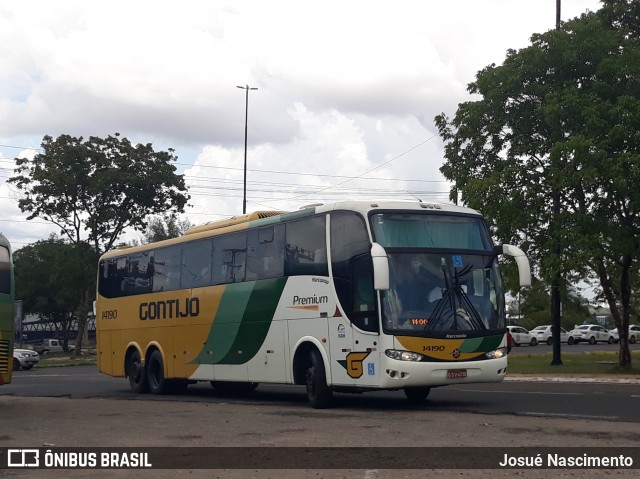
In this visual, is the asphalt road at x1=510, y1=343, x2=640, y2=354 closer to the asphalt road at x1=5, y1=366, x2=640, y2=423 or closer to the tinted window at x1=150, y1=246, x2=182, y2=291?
the asphalt road at x1=5, y1=366, x2=640, y2=423

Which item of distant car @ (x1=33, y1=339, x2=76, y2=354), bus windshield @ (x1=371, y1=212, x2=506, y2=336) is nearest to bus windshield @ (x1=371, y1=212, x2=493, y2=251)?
bus windshield @ (x1=371, y1=212, x2=506, y2=336)

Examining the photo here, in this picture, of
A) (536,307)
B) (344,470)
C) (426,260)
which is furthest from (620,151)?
(536,307)

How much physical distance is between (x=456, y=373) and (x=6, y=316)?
8.53m

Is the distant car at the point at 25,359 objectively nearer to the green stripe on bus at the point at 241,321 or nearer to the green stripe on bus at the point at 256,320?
the green stripe on bus at the point at 241,321

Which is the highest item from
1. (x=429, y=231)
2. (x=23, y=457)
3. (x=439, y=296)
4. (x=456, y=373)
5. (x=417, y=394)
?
(x=429, y=231)

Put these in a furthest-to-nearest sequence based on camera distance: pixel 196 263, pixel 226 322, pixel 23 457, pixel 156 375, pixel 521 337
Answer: pixel 521 337, pixel 156 375, pixel 196 263, pixel 226 322, pixel 23 457

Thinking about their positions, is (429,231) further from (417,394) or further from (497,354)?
(417,394)

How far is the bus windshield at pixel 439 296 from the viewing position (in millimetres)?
17125

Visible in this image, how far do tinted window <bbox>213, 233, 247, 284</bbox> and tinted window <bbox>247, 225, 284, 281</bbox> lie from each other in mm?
292

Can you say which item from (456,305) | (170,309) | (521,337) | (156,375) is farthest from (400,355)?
(521,337)

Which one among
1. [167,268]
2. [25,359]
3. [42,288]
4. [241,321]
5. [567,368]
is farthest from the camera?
[42,288]

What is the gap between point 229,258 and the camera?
22.0 m

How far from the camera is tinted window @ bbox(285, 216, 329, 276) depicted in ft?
61.2

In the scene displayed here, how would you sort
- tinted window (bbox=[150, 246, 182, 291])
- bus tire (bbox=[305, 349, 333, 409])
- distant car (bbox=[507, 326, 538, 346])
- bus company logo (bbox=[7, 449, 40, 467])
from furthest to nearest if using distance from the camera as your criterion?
distant car (bbox=[507, 326, 538, 346]) < tinted window (bbox=[150, 246, 182, 291]) < bus tire (bbox=[305, 349, 333, 409]) < bus company logo (bbox=[7, 449, 40, 467])
